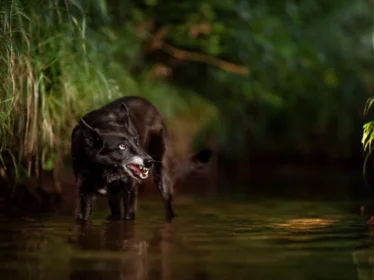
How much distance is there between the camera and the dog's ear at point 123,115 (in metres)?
10.9

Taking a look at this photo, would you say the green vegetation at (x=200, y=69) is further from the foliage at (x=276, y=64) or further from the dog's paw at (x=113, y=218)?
the dog's paw at (x=113, y=218)

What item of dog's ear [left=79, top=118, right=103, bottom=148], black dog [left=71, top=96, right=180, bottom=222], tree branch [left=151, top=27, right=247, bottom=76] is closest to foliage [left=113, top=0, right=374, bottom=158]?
tree branch [left=151, top=27, right=247, bottom=76]

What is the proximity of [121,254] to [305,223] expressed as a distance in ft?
9.80

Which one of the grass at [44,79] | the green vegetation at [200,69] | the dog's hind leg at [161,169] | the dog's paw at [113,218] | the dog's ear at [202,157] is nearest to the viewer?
the grass at [44,79]

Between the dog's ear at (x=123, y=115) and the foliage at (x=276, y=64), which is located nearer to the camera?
the dog's ear at (x=123, y=115)

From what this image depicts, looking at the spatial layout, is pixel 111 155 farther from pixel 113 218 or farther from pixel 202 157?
pixel 202 157

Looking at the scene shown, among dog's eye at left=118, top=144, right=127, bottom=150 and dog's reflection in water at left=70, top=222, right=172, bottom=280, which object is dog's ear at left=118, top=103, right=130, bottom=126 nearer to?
dog's eye at left=118, top=144, right=127, bottom=150

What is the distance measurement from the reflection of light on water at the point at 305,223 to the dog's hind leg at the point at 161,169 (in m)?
1.39

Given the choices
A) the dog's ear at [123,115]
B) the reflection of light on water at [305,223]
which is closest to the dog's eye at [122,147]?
the dog's ear at [123,115]

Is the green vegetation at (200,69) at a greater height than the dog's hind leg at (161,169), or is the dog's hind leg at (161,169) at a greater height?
the green vegetation at (200,69)

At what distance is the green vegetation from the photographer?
1155 centimetres

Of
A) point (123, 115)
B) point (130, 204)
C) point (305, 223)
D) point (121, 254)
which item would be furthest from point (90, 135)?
point (121, 254)

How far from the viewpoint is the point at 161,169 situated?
11766 mm

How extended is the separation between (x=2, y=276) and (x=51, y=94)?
512 cm
